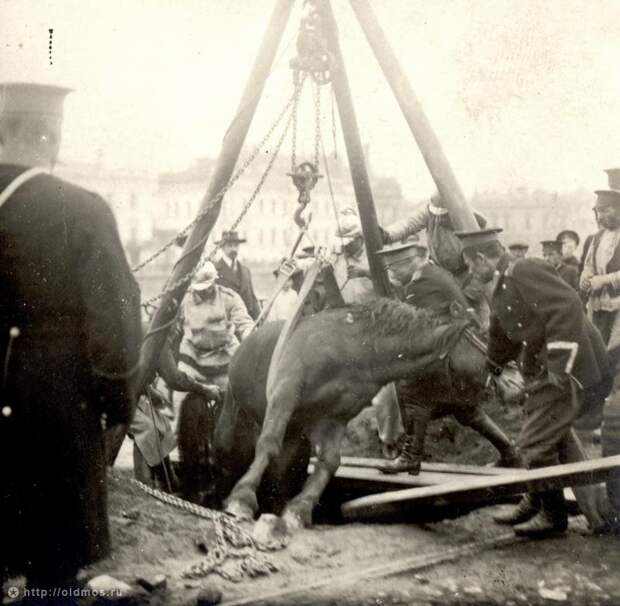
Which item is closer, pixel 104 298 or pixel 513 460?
pixel 104 298

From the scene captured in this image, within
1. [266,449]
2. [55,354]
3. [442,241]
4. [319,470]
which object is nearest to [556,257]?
[442,241]

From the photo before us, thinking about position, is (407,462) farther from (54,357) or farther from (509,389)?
(54,357)

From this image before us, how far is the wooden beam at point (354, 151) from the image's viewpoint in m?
5.55

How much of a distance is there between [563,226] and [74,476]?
6242 mm

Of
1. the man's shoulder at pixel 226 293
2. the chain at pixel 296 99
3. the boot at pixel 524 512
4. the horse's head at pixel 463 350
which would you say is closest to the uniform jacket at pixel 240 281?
the man's shoulder at pixel 226 293

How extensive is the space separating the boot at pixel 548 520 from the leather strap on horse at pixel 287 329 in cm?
166

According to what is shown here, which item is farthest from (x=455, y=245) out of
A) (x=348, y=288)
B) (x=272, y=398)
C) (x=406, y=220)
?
(x=272, y=398)

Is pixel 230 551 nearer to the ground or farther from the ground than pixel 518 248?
nearer to the ground

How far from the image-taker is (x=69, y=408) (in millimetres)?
2932

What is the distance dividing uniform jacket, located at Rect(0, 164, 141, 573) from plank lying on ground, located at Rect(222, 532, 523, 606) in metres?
1.01

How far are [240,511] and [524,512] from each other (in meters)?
1.58

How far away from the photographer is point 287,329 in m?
5.31

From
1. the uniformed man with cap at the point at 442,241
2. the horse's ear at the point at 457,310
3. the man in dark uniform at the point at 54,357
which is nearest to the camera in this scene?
the man in dark uniform at the point at 54,357

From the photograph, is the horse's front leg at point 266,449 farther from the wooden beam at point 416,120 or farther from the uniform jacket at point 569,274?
the uniform jacket at point 569,274
